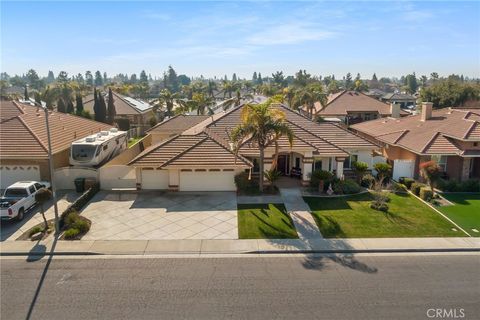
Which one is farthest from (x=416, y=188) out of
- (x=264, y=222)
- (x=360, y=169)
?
(x=264, y=222)

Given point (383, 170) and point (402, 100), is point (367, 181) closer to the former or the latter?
point (383, 170)

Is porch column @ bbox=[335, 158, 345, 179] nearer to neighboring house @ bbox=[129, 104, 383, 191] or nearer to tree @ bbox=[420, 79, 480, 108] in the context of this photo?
neighboring house @ bbox=[129, 104, 383, 191]

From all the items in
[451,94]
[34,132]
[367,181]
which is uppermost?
[451,94]

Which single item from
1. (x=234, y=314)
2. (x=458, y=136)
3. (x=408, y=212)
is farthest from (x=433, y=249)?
(x=458, y=136)

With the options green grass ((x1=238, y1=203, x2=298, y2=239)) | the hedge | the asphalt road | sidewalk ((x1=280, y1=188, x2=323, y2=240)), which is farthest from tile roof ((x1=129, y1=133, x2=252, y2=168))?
the asphalt road

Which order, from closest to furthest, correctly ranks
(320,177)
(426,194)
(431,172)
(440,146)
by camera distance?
(426,194), (431,172), (320,177), (440,146)

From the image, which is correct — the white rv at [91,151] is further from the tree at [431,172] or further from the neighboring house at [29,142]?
the tree at [431,172]
